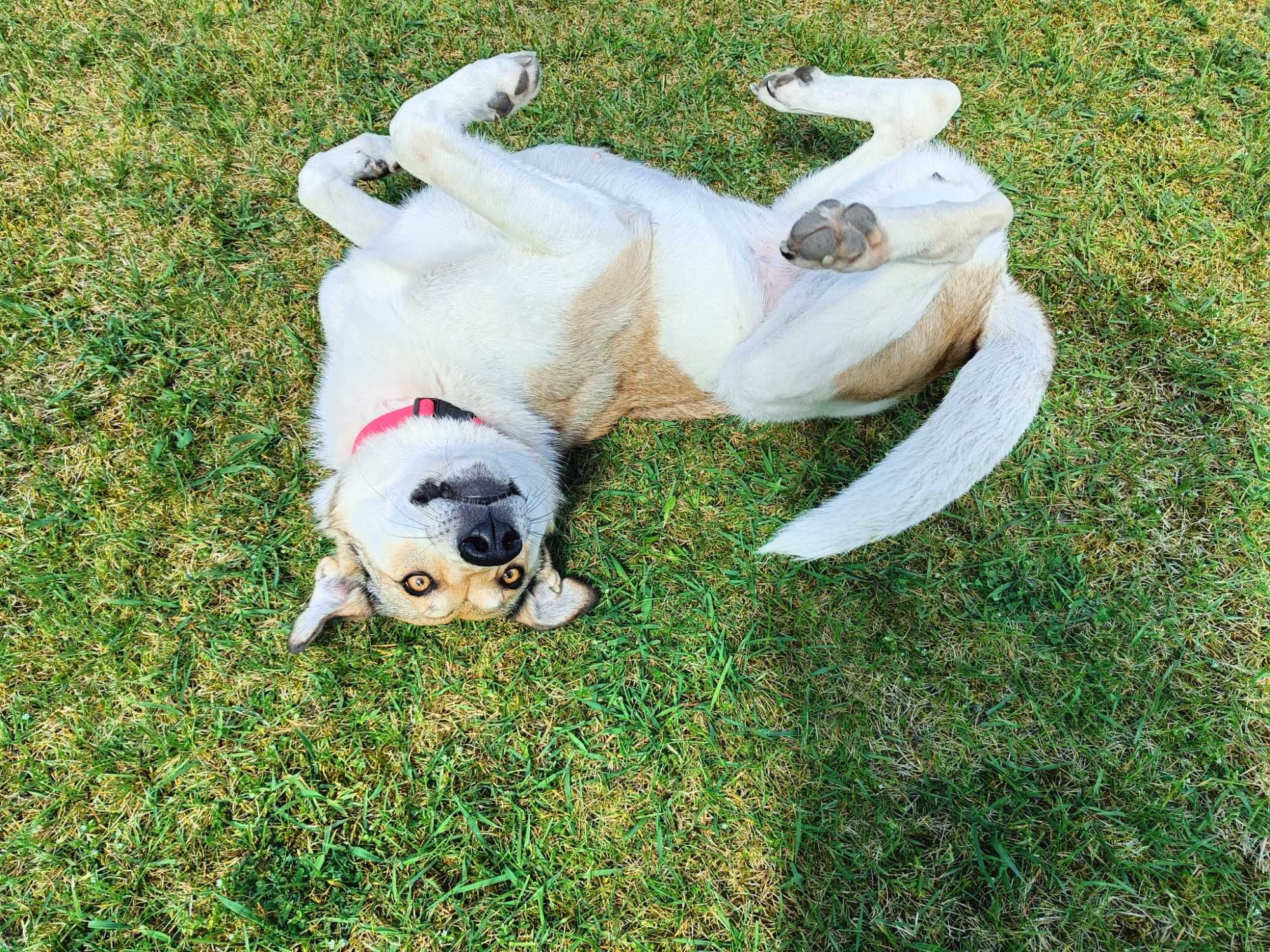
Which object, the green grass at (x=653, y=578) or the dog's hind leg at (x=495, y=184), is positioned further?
the green grass at (x=653, y=578)

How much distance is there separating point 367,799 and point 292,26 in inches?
160

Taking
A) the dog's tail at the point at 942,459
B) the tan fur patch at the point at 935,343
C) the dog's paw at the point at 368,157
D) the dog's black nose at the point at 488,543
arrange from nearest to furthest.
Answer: the dog's black nose at the point at 488,543 < the dog's tail at the point at 942,459 < the tan fur patch at the point at 935,343 < the dog's paw at the point at 368,157

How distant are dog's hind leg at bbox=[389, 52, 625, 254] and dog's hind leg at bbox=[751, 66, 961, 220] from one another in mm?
1181

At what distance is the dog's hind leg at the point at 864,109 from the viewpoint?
3414 millimetres

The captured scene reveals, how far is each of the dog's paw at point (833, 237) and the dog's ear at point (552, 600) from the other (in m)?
1.67

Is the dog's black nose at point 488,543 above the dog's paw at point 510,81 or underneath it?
underneath

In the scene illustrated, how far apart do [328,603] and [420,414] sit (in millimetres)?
892

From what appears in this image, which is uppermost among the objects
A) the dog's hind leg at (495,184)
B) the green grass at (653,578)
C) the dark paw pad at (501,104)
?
the dark paw pad at (501,104)

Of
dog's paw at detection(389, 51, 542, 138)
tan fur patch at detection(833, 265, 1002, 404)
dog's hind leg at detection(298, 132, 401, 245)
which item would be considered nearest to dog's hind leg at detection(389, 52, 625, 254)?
dog's paw at detection(389, 51, 542, 138)

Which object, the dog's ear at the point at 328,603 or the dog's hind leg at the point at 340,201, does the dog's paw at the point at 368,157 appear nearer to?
the dog's hind leg at the point at 340,201

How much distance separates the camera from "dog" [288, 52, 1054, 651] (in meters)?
2.75

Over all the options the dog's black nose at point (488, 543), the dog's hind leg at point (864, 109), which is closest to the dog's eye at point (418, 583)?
the dog's black nose at point (488, 543)

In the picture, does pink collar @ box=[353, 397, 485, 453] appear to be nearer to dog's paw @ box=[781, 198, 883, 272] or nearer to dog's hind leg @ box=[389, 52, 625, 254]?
dog's hind leg @ box=[389, 52, 625, 254]

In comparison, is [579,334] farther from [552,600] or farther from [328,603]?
[328,603]
